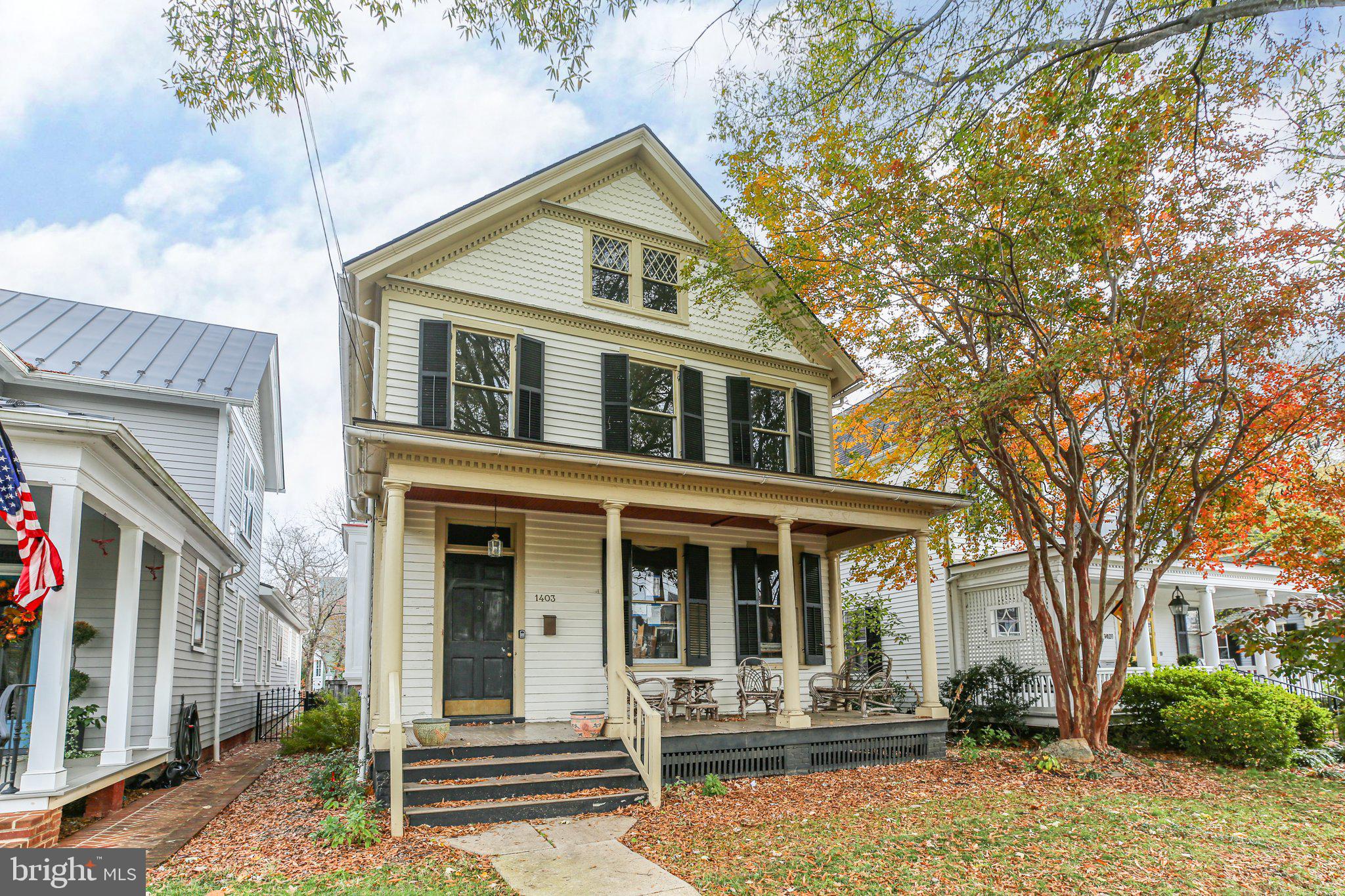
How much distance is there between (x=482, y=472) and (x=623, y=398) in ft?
10.2

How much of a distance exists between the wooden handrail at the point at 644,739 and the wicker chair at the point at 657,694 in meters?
0.82

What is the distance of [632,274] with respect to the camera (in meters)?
12.7

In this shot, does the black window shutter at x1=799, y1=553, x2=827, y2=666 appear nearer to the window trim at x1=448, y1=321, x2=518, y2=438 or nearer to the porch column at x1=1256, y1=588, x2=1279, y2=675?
the window trim at x1=448, y1=321, x2=518, y2=438

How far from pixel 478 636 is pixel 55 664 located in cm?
469

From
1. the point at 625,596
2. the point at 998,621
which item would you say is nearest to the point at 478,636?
the point at 625,596

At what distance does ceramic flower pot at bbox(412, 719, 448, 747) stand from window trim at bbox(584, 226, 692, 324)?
6.24 m

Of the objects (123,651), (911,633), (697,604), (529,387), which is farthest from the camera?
(911,633)

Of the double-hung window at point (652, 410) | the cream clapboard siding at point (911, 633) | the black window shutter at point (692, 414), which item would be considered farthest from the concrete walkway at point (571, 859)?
the cream clapboard siding at point (911, 633)

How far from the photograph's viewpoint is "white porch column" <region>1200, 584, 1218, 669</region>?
58.0 ft

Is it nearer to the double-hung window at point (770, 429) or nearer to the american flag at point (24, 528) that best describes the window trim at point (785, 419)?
the double-hung window at point (770, 429)

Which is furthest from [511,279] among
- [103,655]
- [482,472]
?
[103,655]

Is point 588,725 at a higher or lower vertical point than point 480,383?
lower

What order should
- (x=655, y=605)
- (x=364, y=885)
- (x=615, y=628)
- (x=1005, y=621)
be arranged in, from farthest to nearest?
(x=1005, y=621) → (x=655, y=605) → (x=615, y=628) → (x=364, y=885)

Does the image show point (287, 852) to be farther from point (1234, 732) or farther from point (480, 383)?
point (1234, 732)
